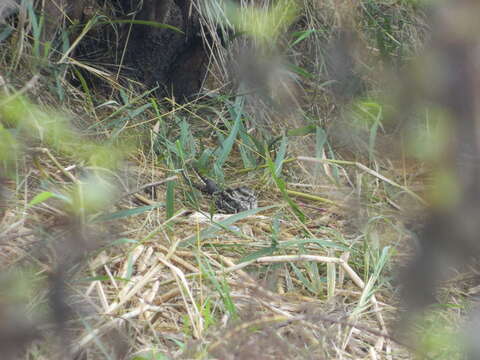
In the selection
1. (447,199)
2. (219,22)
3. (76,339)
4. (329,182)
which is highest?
(447,199)

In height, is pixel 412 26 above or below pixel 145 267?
above

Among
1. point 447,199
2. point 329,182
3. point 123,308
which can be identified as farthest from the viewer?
point 329,182

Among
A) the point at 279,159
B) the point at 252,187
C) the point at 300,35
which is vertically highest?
the point at 300,35

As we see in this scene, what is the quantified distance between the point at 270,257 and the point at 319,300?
0.14m

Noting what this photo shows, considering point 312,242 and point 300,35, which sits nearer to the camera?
point 312,242

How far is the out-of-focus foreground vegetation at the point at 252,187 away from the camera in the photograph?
472mm

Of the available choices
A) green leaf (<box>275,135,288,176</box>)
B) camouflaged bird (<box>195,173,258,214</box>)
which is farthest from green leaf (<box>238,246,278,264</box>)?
green leaf (<box>275,135,288,176</box>)

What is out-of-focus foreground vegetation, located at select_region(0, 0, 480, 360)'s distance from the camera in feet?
1.55

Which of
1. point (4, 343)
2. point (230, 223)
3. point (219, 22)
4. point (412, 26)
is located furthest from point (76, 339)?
point (412, 26)

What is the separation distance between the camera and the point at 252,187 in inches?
74.8

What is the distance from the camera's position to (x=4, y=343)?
0.60 m

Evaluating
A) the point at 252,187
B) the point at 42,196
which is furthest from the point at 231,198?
the point at 42,196

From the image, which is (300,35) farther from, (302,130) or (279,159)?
(279,159)

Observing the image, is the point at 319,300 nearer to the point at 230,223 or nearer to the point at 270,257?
the point at 270,257
